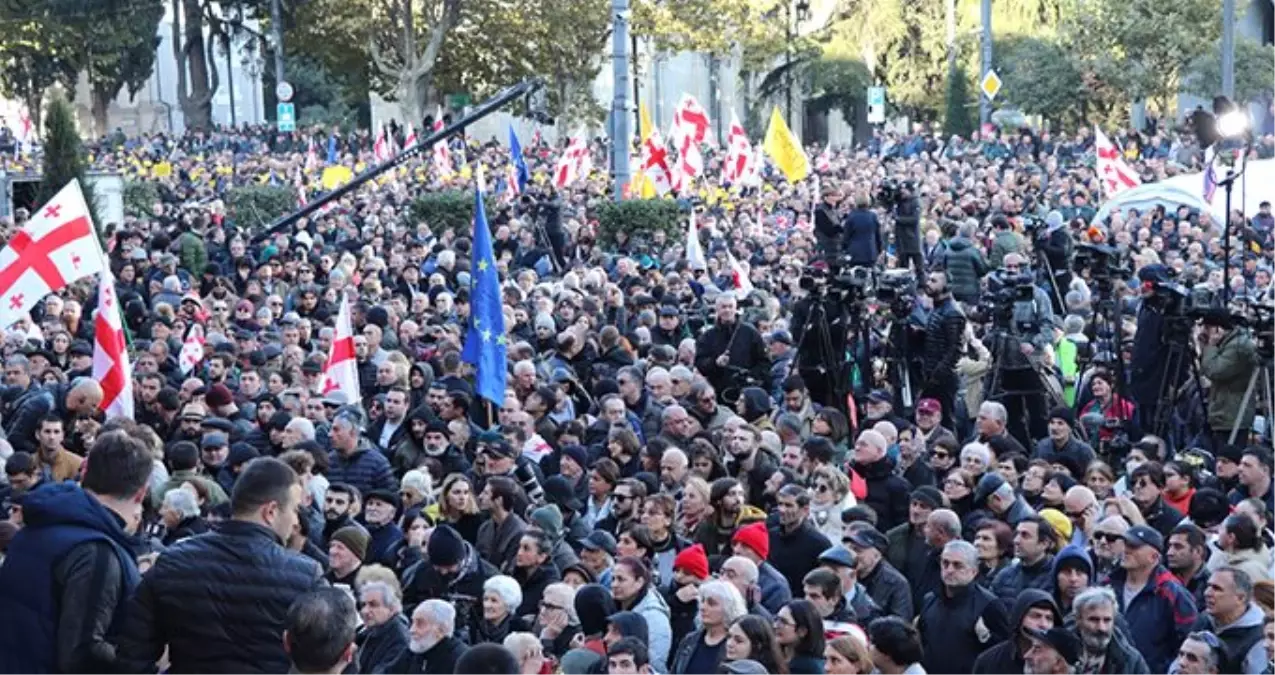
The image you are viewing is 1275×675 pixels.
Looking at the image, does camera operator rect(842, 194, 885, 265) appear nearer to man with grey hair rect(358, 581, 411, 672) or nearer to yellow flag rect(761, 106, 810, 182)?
yellow flag rect(761, 106, 810, 182)

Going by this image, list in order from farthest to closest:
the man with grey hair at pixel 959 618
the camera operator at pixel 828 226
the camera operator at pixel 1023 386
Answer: the camera operator at pixel 828 226 → the camera operator at pixel 1023 386 → the man with grey hair at pixel 959 618

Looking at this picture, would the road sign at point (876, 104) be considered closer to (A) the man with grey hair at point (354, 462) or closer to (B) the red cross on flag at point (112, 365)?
(B) the red cross on flag at point (112, 365)

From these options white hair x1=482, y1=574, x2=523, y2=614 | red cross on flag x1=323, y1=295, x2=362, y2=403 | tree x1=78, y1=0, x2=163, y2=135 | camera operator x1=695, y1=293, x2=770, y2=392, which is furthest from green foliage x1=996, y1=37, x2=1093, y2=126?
white hair x1=482, y1=574, x2=523, y2=614

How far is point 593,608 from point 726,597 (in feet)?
2.63

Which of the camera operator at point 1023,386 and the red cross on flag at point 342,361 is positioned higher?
the red cross on flag at point 342,361

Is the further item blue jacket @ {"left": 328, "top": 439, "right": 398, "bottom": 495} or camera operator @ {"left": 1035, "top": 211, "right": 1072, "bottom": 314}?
camera operator @ {"left": 1035, "top": 211, "right": 1072, "bottom": 314}

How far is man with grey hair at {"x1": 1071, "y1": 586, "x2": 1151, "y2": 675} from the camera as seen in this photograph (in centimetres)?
828

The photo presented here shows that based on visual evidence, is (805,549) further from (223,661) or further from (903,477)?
(223,661)

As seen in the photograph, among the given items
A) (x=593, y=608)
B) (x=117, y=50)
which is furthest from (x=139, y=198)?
(x=117, y=50)

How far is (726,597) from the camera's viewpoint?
8.52 meters

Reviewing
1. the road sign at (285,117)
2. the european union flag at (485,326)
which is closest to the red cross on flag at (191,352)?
the european union flag at (485,326)

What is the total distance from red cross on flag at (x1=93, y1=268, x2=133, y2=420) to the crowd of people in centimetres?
29

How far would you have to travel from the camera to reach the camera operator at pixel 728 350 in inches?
667

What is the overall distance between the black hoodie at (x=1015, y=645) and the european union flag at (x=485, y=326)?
6385mm
